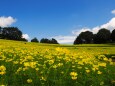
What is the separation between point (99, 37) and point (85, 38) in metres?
14.0

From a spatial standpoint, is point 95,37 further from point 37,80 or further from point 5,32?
point 37,80

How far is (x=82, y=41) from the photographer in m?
154

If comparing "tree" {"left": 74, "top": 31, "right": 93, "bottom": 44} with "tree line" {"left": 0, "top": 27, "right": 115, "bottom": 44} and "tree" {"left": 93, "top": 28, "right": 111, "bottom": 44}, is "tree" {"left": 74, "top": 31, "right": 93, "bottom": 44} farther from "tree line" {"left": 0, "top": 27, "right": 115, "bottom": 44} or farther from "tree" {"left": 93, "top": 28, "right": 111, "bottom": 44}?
"tree" {"left": 93, "top": 28, "right": 111, "bottom": 44}

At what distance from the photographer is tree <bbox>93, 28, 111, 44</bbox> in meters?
136

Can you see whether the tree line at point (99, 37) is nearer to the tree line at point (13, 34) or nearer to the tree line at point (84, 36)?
the tree line at point (84, 36)

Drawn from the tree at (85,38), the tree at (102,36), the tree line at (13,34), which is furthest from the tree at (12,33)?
the tree at (102,36)

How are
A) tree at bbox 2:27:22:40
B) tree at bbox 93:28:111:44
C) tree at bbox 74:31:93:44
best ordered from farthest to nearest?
1. tree at bbox 74:31:93:44
2. tree at bbox 2:27:22:40
3. tree at bbox 93:28:111:44

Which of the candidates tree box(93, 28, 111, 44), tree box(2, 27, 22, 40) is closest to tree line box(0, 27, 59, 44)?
tree box(2, 27, 22, 40)

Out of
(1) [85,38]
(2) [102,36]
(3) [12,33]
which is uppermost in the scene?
(3) [12,33]

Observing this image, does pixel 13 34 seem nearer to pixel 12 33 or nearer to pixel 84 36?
pixel 12 33

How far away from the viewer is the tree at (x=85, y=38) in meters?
150

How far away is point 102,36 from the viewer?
445ft

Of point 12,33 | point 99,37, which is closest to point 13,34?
point 12,33

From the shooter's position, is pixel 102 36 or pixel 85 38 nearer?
pixel 102 36
